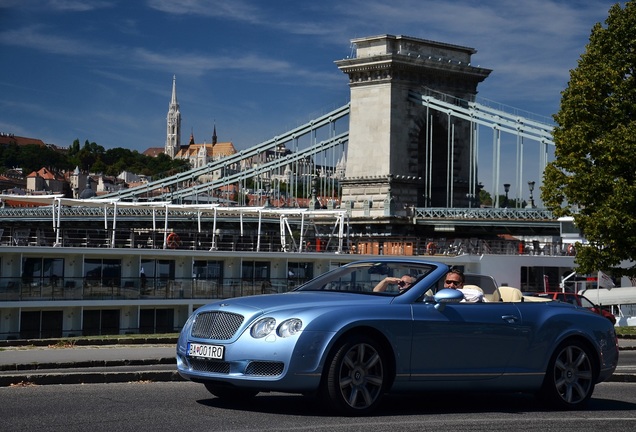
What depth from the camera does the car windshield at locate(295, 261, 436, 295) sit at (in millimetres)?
11359

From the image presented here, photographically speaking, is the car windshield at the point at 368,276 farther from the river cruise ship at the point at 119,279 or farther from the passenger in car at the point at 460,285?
the river cruise ship at the point at 119,279

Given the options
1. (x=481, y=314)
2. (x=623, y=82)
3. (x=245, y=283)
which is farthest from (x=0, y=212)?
(x=481, y=314)

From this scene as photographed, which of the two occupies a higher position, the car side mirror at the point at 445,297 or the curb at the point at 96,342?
the car side mirror at the point at 445,297

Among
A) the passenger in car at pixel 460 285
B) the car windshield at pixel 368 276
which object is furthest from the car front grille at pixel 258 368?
the passenger in car at pixel 460 285

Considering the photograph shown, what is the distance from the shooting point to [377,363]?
10461 millimetres

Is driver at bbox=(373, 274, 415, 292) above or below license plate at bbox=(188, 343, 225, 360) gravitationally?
above

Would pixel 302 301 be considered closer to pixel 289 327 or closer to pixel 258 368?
pixel 289 327

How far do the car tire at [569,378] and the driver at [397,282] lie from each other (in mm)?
1833

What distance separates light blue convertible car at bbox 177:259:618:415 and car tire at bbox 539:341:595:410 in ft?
0.03

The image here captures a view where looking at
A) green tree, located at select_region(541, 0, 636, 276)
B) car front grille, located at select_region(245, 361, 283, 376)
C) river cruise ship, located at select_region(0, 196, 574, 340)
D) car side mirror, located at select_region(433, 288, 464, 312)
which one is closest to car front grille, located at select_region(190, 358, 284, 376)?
car front grille, located at select_region(245, 361, 283, 376)

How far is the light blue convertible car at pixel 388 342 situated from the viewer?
33.1 ft

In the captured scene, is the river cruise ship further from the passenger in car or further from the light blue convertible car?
the light blue convertible car

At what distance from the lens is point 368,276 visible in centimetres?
1150

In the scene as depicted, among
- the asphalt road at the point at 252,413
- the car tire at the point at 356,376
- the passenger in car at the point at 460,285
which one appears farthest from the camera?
the passenger in car at the point at 460,285
